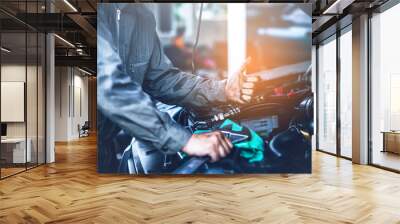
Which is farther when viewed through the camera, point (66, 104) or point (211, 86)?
point (66, 104)

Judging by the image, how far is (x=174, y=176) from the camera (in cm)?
652

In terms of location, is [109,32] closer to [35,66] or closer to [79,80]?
[35,66]

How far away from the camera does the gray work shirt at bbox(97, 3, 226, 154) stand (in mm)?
6176

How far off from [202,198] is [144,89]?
222 centimetres

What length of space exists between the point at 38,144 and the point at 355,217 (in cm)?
626

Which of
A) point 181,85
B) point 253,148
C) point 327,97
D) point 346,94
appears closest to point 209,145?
point 253,148

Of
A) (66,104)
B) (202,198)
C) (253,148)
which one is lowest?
(202,198)

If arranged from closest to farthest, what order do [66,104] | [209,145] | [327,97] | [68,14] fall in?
1. [209,145]
2. [68,14]
3. [327,97]
4. [66,104]

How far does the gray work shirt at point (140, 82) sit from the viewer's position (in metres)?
6.18

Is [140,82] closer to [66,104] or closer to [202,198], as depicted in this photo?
[202,198]

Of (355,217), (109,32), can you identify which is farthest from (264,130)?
(109,32)

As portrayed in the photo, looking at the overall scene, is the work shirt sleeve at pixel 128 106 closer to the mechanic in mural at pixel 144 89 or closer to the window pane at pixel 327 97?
the mechanic in mural at pixel 144 89

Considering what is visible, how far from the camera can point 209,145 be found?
20.6ft

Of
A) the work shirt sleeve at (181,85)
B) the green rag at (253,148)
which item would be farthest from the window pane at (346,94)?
the work shirt sleeve at (181,85)
